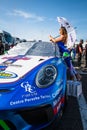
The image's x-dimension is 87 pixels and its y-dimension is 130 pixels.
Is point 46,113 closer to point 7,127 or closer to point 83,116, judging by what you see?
point 7,127

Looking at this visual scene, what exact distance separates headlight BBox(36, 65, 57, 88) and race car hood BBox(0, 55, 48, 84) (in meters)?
0.19

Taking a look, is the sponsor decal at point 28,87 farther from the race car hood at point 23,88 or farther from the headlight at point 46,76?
the headlight at point 46,76

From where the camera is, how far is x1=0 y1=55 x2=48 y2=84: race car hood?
3.39 meters

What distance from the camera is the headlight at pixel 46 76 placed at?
3347 mm

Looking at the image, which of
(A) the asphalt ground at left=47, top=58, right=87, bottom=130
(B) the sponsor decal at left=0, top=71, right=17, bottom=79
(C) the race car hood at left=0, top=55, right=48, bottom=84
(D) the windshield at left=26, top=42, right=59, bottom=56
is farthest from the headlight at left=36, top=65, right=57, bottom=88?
(D) the windshield at left=26, top=42, right=59, bottom=56

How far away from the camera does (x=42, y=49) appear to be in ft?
16.9

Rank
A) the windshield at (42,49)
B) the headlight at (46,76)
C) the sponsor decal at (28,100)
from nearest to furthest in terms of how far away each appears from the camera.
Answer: the sponsor decal at (28,100)
the headlight at (46,76)
the windshield at (42,49)

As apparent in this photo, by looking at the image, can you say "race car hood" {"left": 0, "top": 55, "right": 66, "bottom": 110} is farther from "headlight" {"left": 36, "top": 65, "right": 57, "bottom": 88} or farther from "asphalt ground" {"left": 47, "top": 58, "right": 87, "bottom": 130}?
"asphalt ground" {"left": 47, "top": 58, "right": 87, "bottom": 130}

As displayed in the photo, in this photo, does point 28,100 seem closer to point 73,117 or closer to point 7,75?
point 7,75

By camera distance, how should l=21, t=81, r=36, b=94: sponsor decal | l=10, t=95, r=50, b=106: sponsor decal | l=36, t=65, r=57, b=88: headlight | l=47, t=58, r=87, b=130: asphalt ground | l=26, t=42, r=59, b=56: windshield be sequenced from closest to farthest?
l=10, t=95, r=50, b=106: sponsor decal
l=21, t=81, r=36, b=94: sponsor decal
l=36, t=65, r=57, b=88: headlight
l=47, t=58, r=87, b=130: asphalt ground
l=26, t=42, r=59, b=56: windshield

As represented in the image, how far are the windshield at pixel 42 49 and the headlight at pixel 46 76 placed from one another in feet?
3.82

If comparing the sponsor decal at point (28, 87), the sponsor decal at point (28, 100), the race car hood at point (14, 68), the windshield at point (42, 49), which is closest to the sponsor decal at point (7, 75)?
the race car hood at point (14, 68)

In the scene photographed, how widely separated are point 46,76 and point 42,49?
1.71 meters

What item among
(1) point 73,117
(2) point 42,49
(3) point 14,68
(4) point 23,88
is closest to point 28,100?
(4) point 23,88
